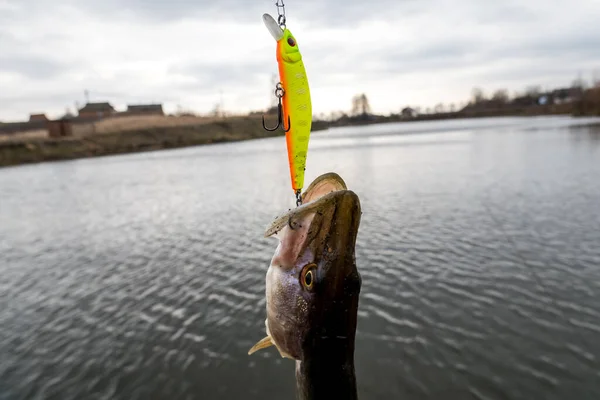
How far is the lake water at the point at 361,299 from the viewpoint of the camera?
6.96 metres

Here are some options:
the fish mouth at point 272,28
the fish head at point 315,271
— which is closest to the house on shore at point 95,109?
the fish mouth at point 272,28

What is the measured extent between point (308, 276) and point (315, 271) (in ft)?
0.17

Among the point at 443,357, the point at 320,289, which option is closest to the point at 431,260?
the point at 443,357

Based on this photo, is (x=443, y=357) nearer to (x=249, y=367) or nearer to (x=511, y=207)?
(x=249, y=367)

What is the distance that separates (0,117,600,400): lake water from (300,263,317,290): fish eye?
4938mm

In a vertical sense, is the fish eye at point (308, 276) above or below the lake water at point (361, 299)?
above

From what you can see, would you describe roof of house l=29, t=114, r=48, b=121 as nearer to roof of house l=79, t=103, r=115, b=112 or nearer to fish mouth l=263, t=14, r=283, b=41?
roof of house l=79, t=103, r=115, b=112

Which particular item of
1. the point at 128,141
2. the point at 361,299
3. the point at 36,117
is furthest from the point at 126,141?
→ the point at 36,117

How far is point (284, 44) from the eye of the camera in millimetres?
3064

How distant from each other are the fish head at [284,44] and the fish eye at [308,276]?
161 cm

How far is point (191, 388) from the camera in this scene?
6.99 meters

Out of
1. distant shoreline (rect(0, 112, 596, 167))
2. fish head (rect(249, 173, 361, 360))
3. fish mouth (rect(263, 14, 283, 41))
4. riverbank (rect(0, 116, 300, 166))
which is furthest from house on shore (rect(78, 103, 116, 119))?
fish head (rect(249, 173, 361, 360))

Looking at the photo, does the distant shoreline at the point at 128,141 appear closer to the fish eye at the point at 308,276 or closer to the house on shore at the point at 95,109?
the house on shore at the point at 95,109

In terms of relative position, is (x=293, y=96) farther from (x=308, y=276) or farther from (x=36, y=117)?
(x=36, y=117)
